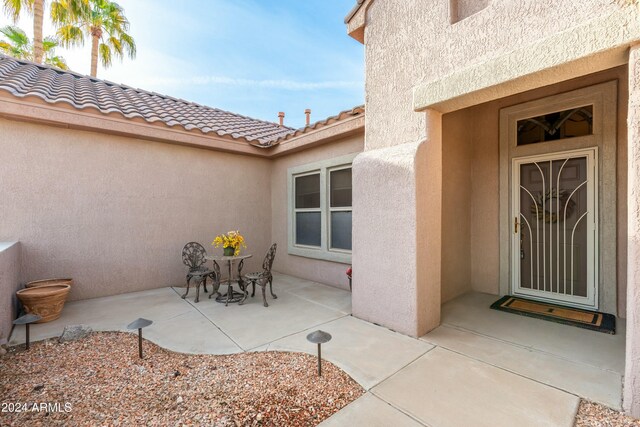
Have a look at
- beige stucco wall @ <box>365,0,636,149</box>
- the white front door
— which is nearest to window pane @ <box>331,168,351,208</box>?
beige stucco wall @ <box>365,0,636,149</box>

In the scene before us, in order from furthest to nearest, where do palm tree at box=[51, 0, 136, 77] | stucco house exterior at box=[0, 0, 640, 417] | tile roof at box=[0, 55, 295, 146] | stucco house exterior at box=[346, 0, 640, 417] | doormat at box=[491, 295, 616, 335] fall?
palm tree at box=[51, 0, 136, 77], tile roof at box=[0, 55, 295, 146], doormat at box=[491, 295, 616, 335], stucco house exterior at box=[0, 0, 640, 417], stucco house exterior at box=[346, 0, 640, 417]

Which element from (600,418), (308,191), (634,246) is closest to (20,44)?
(308,191)

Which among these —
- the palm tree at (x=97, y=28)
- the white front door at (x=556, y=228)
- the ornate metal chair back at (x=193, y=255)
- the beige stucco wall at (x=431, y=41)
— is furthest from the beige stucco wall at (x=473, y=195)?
the palm tree at (x=97, y=28)

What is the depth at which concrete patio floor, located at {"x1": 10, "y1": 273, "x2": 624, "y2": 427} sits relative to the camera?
2375 mm

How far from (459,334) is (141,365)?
398cm

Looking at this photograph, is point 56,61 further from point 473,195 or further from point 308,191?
point 473,195

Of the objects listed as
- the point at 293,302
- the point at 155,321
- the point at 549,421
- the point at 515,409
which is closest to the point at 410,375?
the point at 515,409

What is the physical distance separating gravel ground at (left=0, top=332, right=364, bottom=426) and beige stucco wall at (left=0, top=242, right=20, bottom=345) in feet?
1.85

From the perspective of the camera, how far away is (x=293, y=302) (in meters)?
5.21

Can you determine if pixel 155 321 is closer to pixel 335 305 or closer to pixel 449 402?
pixel 335 305

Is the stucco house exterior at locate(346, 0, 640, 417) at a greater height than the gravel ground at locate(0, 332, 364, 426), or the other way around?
the stucco house exterior at locate(346, 0, 640, 417)

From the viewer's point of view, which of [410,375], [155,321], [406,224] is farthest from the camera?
[155,321]

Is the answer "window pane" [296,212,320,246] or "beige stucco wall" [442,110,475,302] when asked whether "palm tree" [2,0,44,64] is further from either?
"beige stucco wall" [442,110,475,302]

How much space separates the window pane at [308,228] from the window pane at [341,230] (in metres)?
0.52
